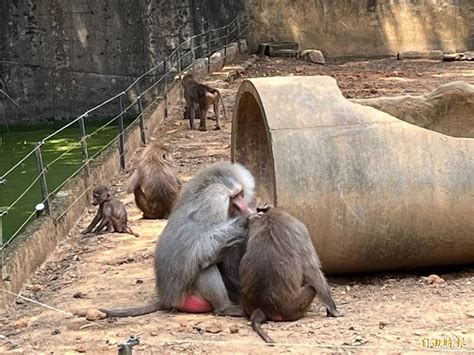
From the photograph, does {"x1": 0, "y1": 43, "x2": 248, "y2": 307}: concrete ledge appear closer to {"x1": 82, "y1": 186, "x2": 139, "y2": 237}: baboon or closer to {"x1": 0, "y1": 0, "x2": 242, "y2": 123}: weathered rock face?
{"x1": 82, "y1": 186, "x2": 139, "y2": 237}: baboon

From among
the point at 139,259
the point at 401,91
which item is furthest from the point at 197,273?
the point at 401,91

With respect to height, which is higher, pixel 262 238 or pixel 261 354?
pixel 262 238

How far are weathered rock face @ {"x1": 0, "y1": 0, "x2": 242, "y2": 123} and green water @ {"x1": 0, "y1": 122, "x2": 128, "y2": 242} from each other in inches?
35.1

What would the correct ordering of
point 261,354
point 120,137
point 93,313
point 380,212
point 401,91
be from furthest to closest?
point 401,91 → point 120,137 → point 380,212 → point 93,313 → point 261,354

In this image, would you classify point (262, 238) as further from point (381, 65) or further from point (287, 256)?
point (381, 65)

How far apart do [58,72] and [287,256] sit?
696 inches

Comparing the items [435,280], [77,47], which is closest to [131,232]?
[435,280]

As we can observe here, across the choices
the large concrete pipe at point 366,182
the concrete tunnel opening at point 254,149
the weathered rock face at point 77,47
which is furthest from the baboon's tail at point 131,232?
the weathered rock face at point 77,47

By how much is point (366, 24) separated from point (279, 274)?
19697 millimetres

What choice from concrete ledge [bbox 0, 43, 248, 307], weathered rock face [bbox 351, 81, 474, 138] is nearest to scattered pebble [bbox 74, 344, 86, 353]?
concrete ledge [bbox 0, 43, 248, 307]

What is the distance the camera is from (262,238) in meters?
5.34

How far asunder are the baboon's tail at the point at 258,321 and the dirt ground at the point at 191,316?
0.05 metres

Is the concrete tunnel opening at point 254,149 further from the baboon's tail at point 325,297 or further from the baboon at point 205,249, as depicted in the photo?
the baboon's tail at point 325,297

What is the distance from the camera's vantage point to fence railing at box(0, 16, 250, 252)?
28.4 ft
